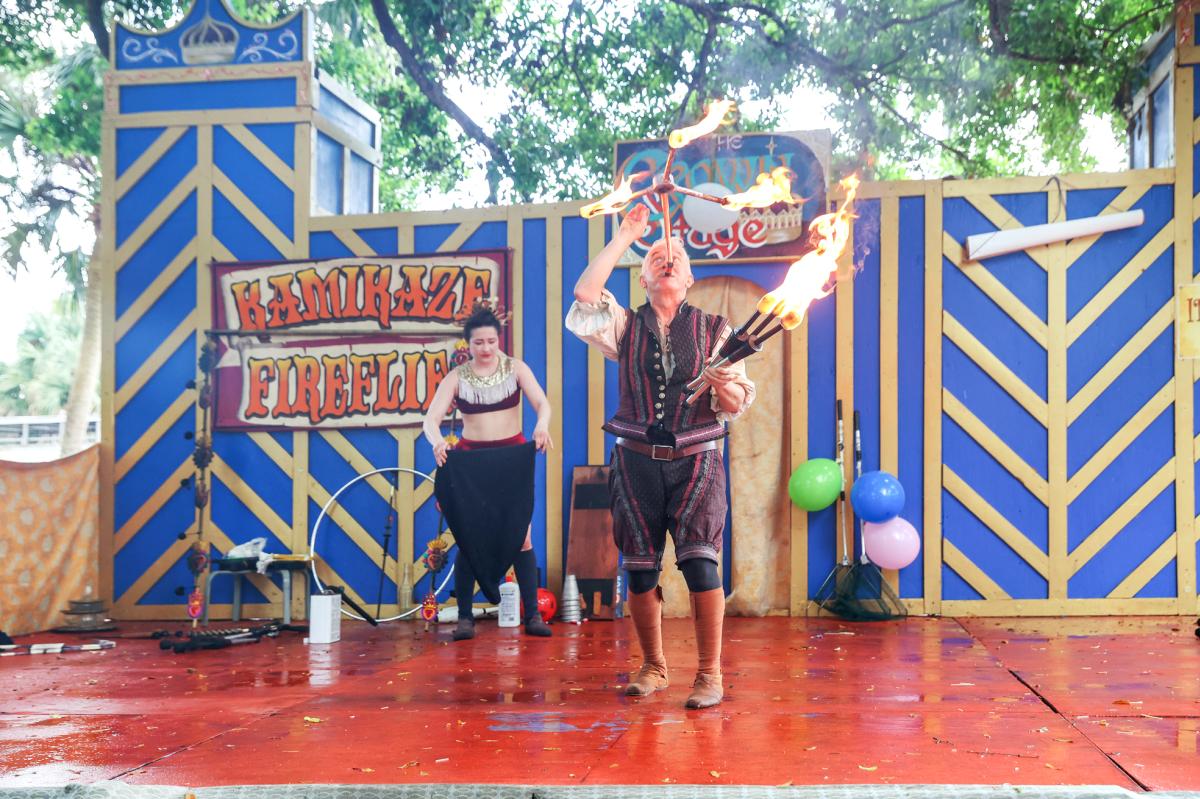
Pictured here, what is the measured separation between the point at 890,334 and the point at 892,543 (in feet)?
4.92

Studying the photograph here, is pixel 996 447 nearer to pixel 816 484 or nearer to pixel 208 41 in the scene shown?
pixel 816 484

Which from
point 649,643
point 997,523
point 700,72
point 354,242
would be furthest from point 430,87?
point 649,643

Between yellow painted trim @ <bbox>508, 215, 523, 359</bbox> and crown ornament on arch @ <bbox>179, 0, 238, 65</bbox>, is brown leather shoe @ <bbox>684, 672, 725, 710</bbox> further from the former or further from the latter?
crown ornament on arch @ <bbox>179, 0, 238, 65</bbox>

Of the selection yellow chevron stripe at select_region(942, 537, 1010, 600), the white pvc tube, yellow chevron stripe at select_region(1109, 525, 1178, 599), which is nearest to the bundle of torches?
the white pvc tube

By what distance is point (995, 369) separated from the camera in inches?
311

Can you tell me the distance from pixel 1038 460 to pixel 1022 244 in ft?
4.88

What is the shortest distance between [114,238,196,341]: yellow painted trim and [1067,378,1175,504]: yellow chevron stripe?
6.81m

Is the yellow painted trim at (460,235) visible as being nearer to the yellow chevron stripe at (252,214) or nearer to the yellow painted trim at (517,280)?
the yellow painted trim at (517,280)

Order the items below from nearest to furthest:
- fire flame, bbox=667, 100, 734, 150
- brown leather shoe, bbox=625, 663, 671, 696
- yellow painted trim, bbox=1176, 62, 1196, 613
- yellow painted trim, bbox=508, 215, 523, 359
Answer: fire flame, bbox=667, 100, 734, 150, brown leather shoe, bbox=625, 663, 671, 696, yellow painted trim, bbox=1176, 62, 1196, 613, yellow painted trim, bbox=508, 215, 523, 359

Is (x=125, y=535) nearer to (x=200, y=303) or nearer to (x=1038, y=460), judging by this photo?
(x=200, y=303)

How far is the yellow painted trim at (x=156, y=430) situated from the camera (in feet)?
29.3

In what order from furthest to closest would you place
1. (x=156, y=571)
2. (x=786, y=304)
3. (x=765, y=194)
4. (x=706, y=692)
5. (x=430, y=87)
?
(x=430, y=87)
(x=156, y=571)
(x=765, y=194)
(x=706, y=692)
(x=786, y=304)

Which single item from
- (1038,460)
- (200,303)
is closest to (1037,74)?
(1038,460)

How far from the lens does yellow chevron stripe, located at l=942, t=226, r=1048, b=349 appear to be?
7.89m
